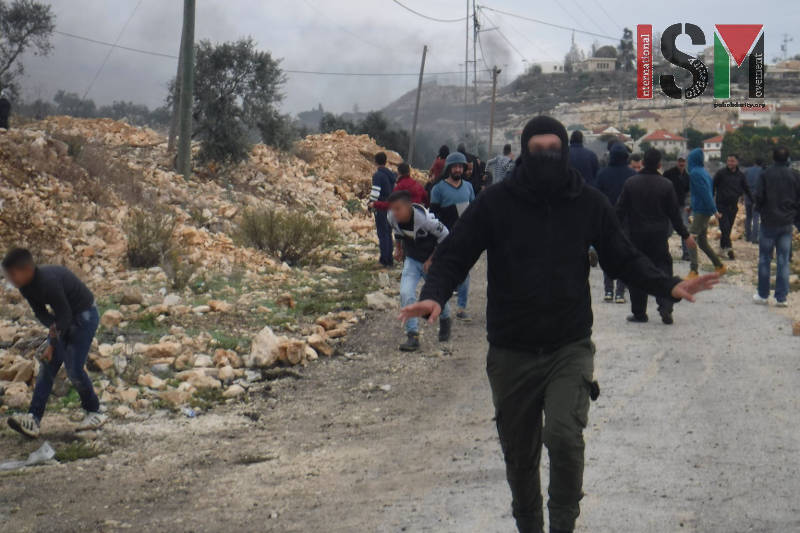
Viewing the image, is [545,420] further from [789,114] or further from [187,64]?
[789,114]

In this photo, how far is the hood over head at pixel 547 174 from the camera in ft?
13.9

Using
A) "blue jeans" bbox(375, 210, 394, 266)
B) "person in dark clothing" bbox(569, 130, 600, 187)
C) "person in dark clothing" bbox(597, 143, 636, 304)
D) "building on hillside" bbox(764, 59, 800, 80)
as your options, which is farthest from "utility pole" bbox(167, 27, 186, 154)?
"building on hillside" bbox(764, 59, 800, 80)

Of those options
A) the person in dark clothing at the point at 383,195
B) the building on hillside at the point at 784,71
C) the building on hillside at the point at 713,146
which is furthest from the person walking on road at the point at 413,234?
the building on hillside at the point at 784,71

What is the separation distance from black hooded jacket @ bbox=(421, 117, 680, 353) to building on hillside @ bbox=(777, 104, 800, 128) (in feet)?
351

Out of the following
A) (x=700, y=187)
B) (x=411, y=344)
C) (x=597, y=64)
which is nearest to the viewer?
(x=411, y=344)

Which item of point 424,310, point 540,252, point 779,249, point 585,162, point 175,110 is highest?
point 175,110

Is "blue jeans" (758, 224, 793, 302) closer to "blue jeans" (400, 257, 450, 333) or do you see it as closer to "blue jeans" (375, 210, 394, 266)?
"blue jeans" (400, 257, 450, 333)

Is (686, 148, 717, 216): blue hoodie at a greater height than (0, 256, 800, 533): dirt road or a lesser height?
greater

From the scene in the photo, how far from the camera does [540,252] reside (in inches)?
168

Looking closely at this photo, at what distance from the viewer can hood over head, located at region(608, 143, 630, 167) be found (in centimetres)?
1192

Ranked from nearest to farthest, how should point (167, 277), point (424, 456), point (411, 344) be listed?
1. point (424, 456)
2. point (411, 344)
3. point (167, 277)

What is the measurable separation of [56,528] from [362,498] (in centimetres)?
170

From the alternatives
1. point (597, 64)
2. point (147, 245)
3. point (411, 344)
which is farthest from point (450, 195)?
point (597, 64)

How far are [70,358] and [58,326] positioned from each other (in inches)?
14.8
